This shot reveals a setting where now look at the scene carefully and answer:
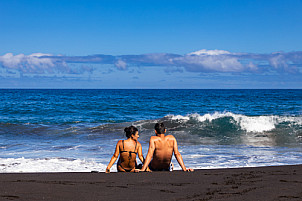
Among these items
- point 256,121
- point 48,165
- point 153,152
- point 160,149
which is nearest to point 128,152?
point 153,152

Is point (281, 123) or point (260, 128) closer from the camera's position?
point (260, 128)

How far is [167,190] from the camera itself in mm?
4996

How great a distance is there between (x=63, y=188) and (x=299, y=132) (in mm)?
14288

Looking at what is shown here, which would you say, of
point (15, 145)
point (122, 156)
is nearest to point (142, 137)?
point (15, 145)

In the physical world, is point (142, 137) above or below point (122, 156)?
below

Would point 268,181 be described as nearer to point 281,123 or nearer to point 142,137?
point 142,137

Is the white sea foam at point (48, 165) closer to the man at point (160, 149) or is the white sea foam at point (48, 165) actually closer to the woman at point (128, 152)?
the woman at point (128, 152)

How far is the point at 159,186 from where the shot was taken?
525 cm

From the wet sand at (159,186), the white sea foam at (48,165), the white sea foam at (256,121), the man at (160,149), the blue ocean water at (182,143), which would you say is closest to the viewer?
the wet sand at (159,186)

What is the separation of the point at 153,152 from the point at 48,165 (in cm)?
343

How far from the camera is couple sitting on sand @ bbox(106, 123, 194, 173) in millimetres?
6551

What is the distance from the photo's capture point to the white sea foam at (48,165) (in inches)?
321

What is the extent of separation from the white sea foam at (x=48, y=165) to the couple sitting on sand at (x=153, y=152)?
1649 millimetres

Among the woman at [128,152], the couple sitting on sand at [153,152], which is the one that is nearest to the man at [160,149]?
the couple sitting on sand at [153,152]
